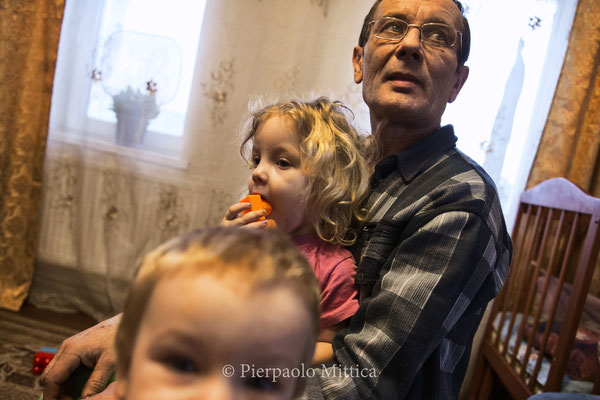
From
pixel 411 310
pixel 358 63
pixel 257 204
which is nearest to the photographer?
pixel 411 310

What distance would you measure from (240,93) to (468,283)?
1.89 meters

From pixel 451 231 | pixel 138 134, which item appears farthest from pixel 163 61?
pixel 451 231

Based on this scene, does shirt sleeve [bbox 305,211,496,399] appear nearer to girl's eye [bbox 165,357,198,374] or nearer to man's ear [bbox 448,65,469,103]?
girl's eye [bbox 165,357,198,374]

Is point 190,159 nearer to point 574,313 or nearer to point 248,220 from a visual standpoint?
point 248,220

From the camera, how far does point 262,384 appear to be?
46cm

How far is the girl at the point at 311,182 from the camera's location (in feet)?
3.51

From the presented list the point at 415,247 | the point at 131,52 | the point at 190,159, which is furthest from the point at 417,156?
the point at 131,52

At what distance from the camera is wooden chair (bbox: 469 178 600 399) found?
1464 millimetres

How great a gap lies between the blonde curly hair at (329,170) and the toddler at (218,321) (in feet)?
1.89

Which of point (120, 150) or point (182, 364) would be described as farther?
point (120, 150)

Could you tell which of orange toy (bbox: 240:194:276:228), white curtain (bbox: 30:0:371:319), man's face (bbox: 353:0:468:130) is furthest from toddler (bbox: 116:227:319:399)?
white curtain (bbox: 30:0:371:319)

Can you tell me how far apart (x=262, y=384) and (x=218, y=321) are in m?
0.09

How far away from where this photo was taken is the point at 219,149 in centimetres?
253

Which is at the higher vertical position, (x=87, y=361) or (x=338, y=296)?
(x=338, y=296)
